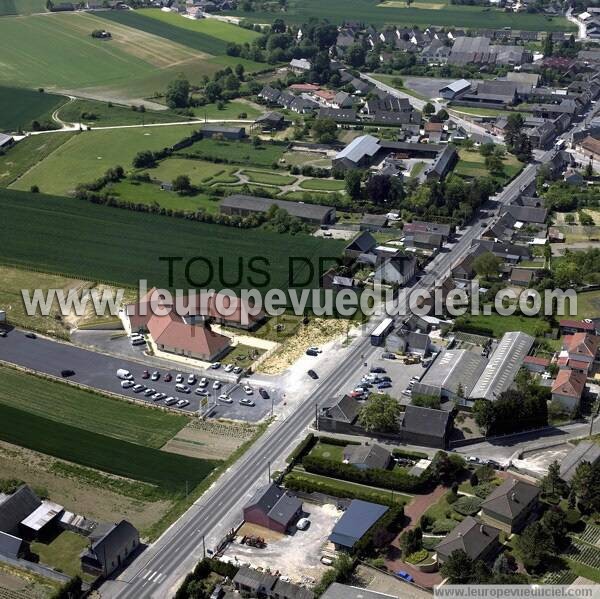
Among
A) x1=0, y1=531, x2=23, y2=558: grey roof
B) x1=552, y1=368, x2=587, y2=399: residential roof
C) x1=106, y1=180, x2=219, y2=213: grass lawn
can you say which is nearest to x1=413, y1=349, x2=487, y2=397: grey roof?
x1=552, y1=368, x2=587, y2=399: residential roof

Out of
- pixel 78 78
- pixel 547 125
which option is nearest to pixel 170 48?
pixel 78 78

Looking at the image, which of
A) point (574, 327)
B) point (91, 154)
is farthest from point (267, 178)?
point (574, 327)

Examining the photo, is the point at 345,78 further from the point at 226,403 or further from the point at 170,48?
the point at 226,403

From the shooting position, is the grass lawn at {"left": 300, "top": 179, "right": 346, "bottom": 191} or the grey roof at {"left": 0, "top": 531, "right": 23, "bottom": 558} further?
the grass lawn at {"left": 300, "top": 179, "right": 346, "bottom": 191}

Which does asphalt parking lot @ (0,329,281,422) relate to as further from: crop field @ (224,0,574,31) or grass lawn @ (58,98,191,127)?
crop field @ (224,0,574,31)

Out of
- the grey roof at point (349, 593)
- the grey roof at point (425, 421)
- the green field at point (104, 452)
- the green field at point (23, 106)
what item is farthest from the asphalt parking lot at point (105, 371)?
the green field at point (23, 106)

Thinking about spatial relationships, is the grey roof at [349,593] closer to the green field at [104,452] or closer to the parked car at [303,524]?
the parked car at [303,524]

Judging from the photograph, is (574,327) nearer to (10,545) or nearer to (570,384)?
(570,384)
